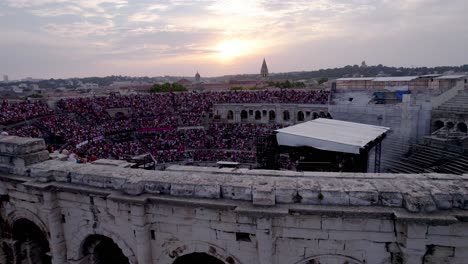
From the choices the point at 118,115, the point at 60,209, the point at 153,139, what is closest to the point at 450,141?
the point at 60,209

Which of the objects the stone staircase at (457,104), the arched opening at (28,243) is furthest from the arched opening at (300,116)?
the arched opening at (28,243)

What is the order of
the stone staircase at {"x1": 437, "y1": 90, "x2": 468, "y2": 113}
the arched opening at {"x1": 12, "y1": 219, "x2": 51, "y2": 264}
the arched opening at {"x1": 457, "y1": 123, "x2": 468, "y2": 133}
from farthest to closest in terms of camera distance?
1. the stone staircase at {"x1": 437, "y1": 90, "x2": 468, "y2": 113}
2. the arched opening at {"x1": 457, "y1": 123, "x2": 468, "y2": 133}
3. the arched opening at {"x1": 12, "y1": 219, "x2": 51, "y2": 264}

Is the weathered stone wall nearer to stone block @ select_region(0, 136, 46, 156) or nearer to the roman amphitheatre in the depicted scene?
the roman amphitheatre

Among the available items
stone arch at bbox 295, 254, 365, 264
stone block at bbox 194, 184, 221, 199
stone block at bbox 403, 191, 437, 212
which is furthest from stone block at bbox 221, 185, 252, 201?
stone block at bbox 403, 191, 437, 212

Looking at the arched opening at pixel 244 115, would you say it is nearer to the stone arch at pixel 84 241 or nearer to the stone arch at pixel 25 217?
the stone arch at pixel 25 217

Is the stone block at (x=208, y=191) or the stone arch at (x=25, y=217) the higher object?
the stone block at (x=208, y=191)

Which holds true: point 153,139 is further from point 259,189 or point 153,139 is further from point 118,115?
point 259,189
